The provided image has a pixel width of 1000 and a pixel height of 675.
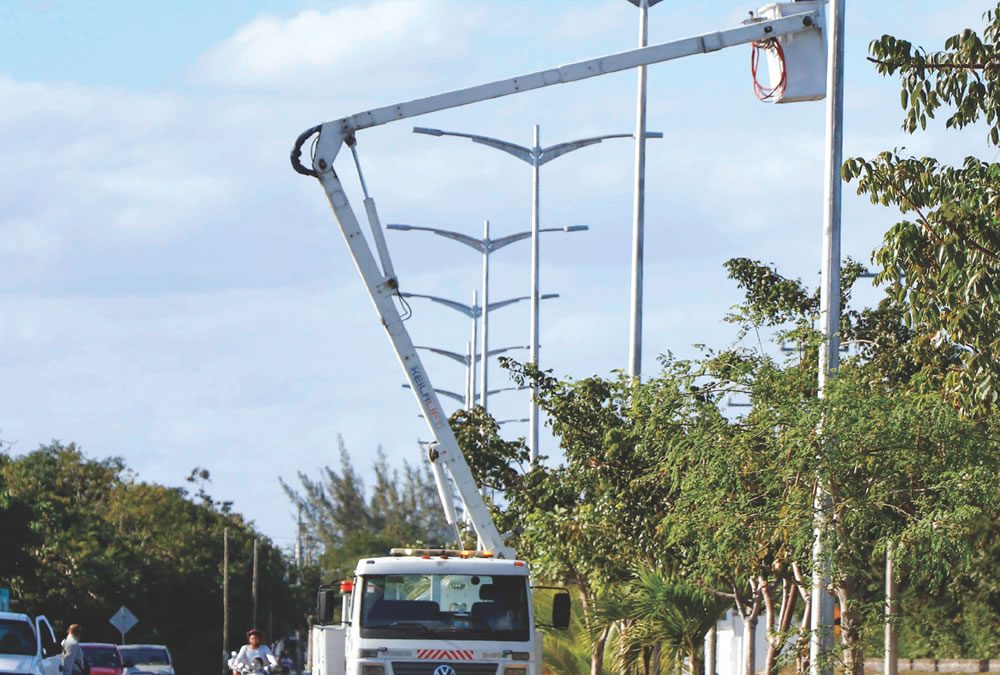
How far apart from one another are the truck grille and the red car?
71.6 ft

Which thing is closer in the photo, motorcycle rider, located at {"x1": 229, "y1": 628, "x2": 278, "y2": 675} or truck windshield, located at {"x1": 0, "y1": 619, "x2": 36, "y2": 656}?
truck windshield, located at {"x1": 0, "y1": 619, "x2": 36, "y2": 656}

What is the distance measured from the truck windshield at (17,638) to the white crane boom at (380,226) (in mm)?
5460

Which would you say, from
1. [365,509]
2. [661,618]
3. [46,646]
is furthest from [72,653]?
[365,509]

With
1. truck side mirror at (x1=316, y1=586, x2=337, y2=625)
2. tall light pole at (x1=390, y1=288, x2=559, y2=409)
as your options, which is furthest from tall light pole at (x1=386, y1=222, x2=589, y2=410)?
truck side mirror at (x1=316, y1=586, x2=337, y2=625)

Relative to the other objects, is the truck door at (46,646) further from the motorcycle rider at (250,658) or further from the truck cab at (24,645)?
the motorcycle rider at (250,658)

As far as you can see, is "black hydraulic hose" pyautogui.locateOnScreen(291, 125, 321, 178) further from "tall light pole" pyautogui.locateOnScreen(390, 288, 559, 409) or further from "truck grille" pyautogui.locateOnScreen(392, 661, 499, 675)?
"tall light pole" pyautogui.locateOnScreen(390, 288, 559, 409)

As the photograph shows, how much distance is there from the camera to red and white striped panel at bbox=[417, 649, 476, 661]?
1853 centimetres

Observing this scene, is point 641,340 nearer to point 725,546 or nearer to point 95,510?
point 725,546

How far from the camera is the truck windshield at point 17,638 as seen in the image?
22.7 meters

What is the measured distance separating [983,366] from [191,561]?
6773cm

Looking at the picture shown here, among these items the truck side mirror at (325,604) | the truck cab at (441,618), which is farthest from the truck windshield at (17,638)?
the truck cab at (441,618)

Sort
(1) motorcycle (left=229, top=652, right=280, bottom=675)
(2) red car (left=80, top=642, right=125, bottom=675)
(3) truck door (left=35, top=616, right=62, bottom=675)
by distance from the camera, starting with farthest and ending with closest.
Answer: (2) red car (left=80, top=642, right=125, bottom=675) → (1) motorcycle (left=229, top=652, right=280, bottom=675) → (3) truck door (left=35, top=616, right=62, bottom=675)

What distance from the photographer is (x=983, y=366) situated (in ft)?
52.6

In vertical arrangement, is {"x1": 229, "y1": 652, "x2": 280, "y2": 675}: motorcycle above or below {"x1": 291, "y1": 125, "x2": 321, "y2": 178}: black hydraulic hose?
below
